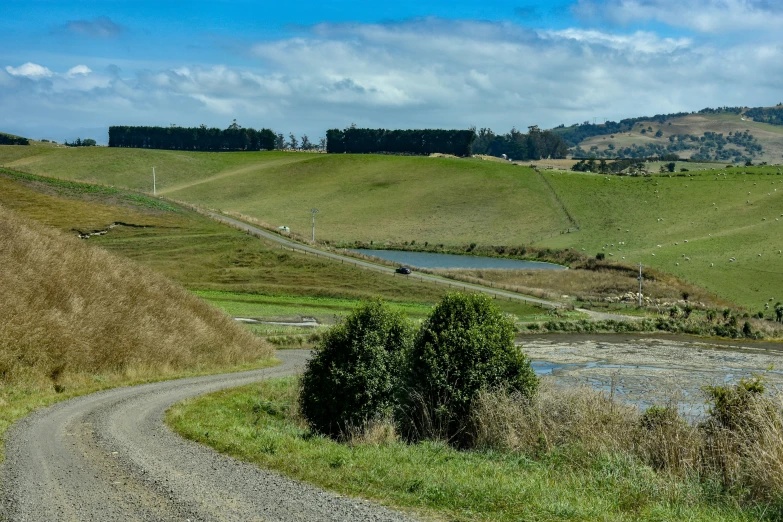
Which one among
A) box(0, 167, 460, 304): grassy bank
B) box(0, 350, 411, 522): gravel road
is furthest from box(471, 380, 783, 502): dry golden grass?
box(0, 167, 460, 304): grassy bank

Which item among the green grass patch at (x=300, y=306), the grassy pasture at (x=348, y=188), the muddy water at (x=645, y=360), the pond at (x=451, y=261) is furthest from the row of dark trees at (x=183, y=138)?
the muddy water at (x=645, y=360)

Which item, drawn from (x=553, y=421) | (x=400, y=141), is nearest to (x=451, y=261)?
(x=553, y=421)

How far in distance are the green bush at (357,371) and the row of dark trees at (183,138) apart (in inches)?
7212

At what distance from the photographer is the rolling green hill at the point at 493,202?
295 feet

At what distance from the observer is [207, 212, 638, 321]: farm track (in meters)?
68.1

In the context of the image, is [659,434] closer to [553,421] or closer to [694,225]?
[553,421]

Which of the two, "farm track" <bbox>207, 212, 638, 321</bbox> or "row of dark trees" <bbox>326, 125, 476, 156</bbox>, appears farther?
"row of dark trees" <bbox>326, 125, 476, 156</bbox>

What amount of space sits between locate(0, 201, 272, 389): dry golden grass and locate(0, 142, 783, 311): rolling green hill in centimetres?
5106

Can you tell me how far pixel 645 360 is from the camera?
1789 inches

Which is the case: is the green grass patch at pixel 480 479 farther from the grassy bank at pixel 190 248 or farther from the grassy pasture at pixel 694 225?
the grassy pasture at pixel 694 225

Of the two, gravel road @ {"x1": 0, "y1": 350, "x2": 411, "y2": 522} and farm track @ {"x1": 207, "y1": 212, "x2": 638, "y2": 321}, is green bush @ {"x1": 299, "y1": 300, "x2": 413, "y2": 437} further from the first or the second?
farm track @ {"x1": 207, "y1": 212, "x2": 638, "y2": 321}

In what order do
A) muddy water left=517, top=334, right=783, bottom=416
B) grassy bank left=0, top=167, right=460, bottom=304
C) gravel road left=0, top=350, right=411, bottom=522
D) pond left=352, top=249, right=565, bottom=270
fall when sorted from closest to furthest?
1. gravel road left=0, top=350, right=411, bottom=522
2. muddy water left=517, top=334, right=783, bottom=416
3. grassy bank left=0, top=167, right=460, bottom=304
4. pond left=352, top=249, right=565, bottom=270

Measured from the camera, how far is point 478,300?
1973 centimetres

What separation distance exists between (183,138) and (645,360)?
167 m
